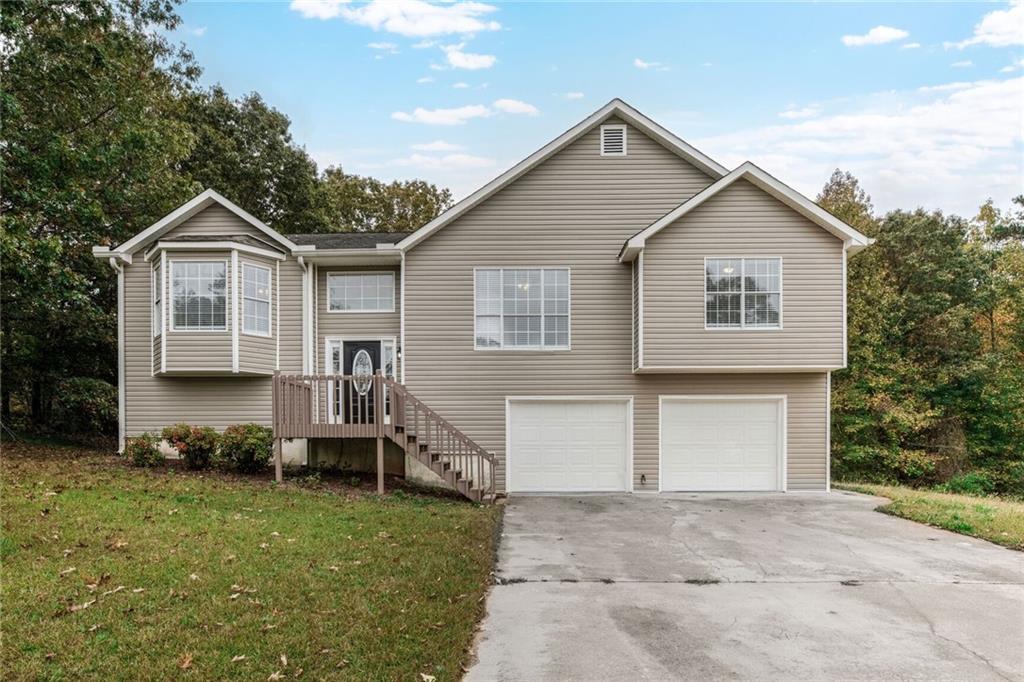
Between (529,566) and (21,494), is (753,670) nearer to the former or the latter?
(529,566)

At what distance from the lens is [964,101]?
54.3 ft

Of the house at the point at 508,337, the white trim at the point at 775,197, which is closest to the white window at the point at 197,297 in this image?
the house at the point at 508,337

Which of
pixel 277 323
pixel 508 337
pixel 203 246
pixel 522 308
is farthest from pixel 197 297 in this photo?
pixel 522 308

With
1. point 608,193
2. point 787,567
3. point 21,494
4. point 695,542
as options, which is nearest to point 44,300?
point 21,494

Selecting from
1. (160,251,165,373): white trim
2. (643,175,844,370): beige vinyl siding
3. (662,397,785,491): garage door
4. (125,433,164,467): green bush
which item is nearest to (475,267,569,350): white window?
(643,175,844,370): beige vinyl siding

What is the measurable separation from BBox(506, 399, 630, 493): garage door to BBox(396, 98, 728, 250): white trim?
4.09 m

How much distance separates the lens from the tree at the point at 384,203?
1112 inches

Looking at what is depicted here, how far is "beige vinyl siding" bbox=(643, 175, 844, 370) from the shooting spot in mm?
11117

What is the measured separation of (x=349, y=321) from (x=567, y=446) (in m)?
5.48

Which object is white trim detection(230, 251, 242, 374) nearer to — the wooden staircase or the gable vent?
the wooden staircase

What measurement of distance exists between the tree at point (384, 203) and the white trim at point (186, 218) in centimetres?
1557

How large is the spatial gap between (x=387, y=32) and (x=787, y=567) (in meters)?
15.6

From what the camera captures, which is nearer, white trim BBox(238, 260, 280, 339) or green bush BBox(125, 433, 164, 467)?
green bush BBox(125, 433, 164, 467)

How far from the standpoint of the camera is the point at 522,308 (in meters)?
12.2
